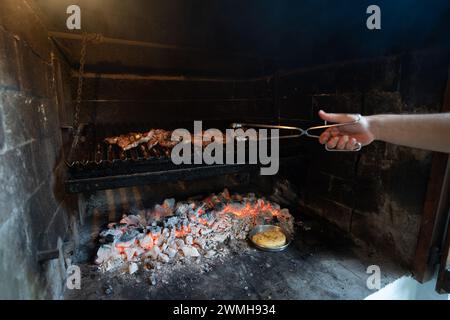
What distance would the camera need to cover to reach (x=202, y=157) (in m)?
2.19

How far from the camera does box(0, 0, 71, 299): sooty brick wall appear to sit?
1157 millimetres

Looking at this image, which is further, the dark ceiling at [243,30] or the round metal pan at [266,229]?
the round metal pan at [266,229]

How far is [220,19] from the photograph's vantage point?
2.37 meters

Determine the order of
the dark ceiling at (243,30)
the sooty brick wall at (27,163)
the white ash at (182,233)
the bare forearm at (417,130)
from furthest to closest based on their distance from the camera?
the white ash at (182,233), the dark ceiling at (243,30), the bare forearm at (417,130), the sooty brick wall at (27,163)

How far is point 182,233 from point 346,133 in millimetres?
1774

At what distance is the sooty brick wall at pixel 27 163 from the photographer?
1.16 meters

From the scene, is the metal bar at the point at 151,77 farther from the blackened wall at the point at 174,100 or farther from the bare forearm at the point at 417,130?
the bare forearm at the point at 417,130

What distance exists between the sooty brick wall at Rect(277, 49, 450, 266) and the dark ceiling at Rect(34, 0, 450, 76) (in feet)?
0.52

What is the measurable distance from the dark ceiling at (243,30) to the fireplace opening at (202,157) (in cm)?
2

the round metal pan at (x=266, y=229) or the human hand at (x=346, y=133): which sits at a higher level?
the human hand at (x=346, y=133)

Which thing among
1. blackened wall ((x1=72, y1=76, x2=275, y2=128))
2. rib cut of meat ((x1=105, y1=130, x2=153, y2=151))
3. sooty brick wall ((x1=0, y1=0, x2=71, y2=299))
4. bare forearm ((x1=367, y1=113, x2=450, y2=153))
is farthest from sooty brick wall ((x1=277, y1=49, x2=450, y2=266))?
sooty brick wall ((x1=0, y1=0, x2=71, y2=299))

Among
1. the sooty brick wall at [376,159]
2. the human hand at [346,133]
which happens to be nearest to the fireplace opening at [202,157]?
the sooty brick wall at [376,159]

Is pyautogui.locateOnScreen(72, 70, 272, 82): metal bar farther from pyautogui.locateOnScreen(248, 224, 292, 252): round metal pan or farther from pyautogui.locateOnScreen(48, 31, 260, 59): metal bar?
pyautogui.locateOnScreen(248, 224, 292, 252): round metal pan
